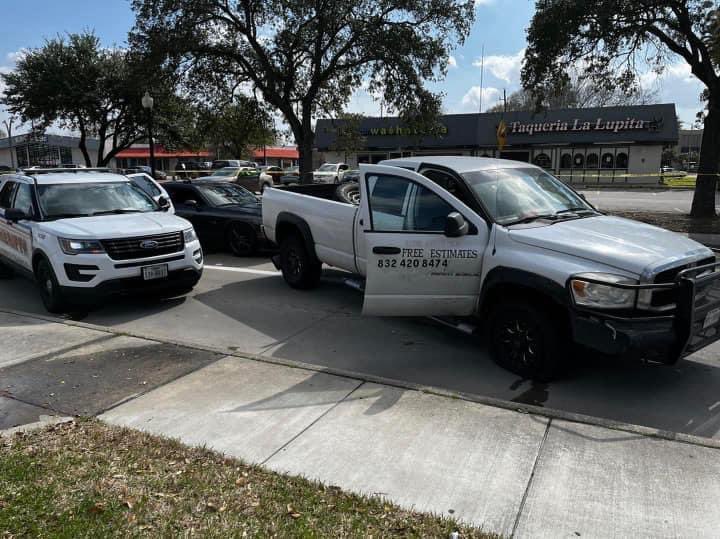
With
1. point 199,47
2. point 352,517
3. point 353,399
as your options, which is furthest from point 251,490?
point 199,47

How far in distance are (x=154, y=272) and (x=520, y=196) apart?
179 inches

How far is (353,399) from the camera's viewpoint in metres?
4.44

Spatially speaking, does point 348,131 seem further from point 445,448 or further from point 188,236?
point 445,448

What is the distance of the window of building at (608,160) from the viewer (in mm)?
41625

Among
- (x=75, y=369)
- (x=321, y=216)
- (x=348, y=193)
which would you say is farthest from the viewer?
(x=348, y=193)

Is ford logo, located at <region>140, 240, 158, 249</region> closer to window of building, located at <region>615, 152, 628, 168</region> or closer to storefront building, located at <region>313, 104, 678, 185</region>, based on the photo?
storefront building, located at <region>313, 104, 678, 185</region>

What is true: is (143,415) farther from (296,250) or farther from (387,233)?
(296,250)

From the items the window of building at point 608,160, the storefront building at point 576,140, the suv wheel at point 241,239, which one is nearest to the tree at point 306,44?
the suv wheel at point 241,239

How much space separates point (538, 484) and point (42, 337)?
5.31 m

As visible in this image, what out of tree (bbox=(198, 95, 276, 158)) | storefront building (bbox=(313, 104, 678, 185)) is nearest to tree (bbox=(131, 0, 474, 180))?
tree (bbox=(198, 95, 276, 158))

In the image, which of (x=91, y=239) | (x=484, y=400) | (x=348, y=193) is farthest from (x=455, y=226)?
(x=91, y=239)

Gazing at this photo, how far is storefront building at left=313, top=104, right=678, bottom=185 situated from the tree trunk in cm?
2169

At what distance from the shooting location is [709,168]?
17.0 meters

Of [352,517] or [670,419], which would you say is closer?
[352,517]
